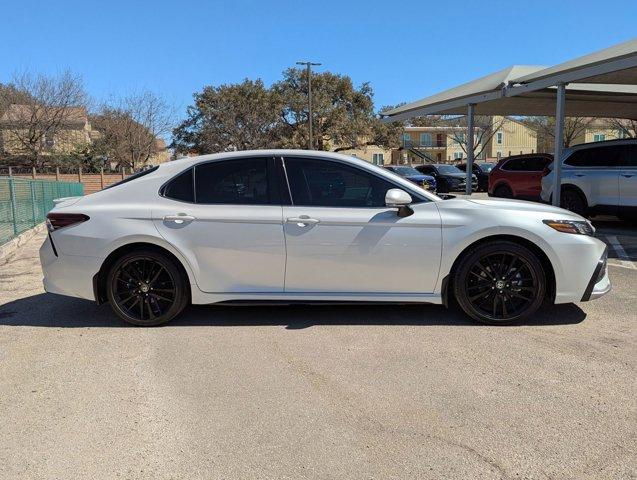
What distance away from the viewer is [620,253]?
8320 mm

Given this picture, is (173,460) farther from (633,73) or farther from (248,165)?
(633,73)

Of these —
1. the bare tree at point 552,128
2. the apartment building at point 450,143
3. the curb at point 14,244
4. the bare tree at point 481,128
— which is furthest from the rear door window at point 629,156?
the apartment building at point 450,143

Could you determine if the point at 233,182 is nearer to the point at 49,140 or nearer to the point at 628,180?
the point at 628,180

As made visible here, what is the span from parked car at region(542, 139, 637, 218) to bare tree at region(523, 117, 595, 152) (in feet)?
104

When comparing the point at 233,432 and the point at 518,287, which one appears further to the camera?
the point at 518,287

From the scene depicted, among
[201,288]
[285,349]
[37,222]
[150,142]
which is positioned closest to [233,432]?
[285,349]

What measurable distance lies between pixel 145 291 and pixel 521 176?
12770 millimetres

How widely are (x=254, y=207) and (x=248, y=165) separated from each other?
416 millimetres

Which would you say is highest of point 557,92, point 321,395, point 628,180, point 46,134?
point 46,134

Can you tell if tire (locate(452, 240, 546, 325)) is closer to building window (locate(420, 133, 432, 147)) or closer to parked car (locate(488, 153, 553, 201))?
parked car (locate(488, 153, 553, 201))

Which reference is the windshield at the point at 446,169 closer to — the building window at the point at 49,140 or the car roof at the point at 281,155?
the car roof at the point at 281,155

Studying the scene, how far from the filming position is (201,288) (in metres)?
4.80

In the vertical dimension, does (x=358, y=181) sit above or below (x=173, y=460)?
above

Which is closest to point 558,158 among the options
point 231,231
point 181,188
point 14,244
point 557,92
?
point 557,92
